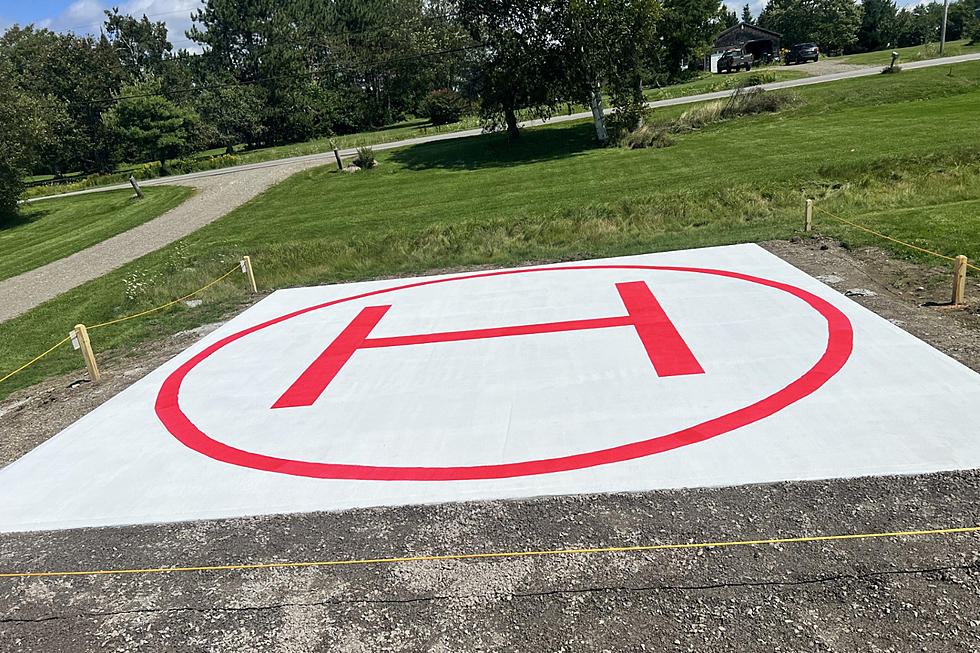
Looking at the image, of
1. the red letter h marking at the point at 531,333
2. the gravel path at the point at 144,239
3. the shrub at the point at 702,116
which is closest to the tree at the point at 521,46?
the shrub at the point at 702,116

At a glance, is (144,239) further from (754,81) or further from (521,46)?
(754,81)

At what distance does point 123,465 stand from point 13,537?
1.36 m

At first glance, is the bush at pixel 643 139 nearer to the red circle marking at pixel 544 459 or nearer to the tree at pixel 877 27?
the red circle marking at pixel 544 459

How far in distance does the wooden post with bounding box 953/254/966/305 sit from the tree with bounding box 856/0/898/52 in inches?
3139

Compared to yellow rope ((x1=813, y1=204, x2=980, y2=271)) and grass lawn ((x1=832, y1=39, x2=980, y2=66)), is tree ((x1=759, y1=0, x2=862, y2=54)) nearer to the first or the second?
grass lawn ((x1=832, y1=39, x2=980, y2=66))

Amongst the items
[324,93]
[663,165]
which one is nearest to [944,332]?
[663,165]

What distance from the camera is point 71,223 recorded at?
3219 cm

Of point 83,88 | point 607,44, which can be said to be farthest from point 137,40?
point 607,44

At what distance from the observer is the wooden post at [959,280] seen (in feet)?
31.5

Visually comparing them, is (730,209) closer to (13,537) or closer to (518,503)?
(518,503)

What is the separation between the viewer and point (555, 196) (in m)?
23.5

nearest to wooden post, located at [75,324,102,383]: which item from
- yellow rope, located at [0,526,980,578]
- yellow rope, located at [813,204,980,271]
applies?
yellow rope, located at [0,526,980,578]

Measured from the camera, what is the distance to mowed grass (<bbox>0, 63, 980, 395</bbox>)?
1571 cm

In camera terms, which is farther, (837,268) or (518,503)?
→ (837,268)
